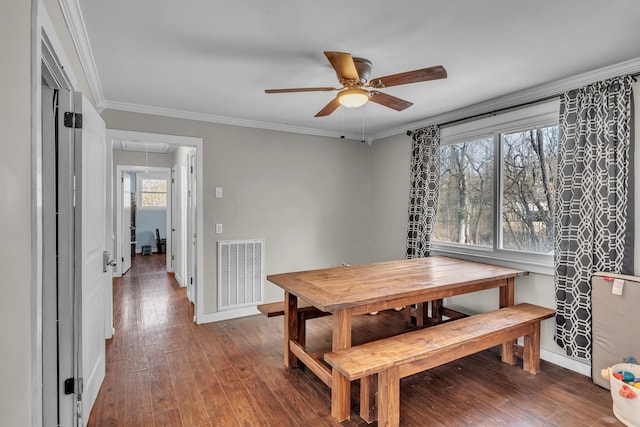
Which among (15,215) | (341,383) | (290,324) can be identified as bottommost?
(341,383)

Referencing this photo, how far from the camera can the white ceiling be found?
176cm

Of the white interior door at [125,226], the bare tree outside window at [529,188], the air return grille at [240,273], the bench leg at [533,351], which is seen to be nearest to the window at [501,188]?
the bare tree outside window at [529,188]

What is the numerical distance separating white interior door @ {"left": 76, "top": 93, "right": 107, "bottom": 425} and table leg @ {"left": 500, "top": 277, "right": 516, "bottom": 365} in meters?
3.17

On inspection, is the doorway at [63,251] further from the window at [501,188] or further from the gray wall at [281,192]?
the window at [501,188]

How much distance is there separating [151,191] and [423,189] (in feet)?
24.4

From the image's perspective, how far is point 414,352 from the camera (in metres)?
1.99

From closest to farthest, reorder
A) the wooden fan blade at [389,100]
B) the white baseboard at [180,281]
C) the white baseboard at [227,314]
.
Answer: the wooden fan blade at [389,100] < the white baseboard at [227,314] < the white baseboard at [180,281]

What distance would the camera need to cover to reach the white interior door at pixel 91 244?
6.07 ft

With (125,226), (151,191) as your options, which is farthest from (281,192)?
(151,191)

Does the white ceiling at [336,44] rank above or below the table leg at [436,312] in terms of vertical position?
above

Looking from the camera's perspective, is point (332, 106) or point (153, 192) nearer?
point (332, 106)

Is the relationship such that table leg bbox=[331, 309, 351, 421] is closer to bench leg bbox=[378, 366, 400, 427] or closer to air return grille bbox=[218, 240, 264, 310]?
bench leg bbox=[378, 366, 400, 427]

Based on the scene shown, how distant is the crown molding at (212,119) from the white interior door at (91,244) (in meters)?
1.13

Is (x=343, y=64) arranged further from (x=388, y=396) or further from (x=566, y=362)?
(x=566, y=362)
